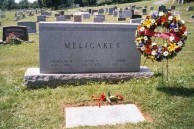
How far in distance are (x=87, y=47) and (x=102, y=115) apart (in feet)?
8.40

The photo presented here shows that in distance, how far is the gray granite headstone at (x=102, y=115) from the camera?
573 centimetres

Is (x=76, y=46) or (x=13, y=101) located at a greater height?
(x=76, y=46)

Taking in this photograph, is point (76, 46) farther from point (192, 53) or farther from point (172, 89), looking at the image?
point (192, 53)

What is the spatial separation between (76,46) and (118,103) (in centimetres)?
217

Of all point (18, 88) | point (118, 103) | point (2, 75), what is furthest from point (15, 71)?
point (118, 103)

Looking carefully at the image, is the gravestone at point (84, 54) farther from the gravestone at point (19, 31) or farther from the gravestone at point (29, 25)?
the gravestone at point (29, 25)

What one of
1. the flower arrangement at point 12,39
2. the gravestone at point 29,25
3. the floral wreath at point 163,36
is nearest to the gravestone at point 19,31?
the flower arrangement at point 12,39

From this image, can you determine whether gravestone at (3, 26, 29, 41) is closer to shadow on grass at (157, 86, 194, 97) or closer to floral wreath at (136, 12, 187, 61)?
floral wreath at (136, 12, 187, 61)

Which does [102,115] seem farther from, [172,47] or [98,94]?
[172,47]

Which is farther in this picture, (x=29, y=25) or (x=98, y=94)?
(x=29, y=25)

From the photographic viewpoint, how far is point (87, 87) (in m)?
7.51

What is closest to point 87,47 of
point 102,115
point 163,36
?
point 163,36

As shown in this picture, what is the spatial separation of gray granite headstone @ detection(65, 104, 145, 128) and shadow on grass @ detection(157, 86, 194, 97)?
1.04 metres

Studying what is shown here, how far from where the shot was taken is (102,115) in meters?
6.04
